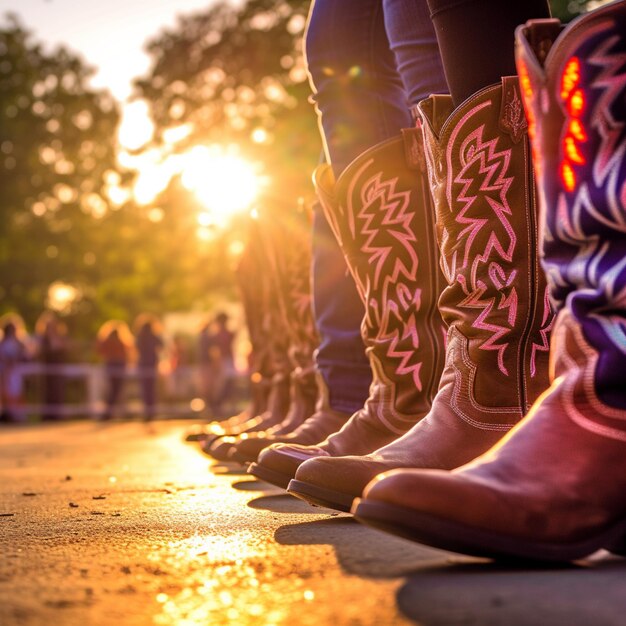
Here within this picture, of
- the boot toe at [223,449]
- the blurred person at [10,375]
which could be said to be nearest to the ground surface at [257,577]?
the boot toe at [223,449]

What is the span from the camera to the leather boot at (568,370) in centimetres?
130

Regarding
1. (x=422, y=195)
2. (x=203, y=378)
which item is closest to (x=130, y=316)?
(x=203, y=378)

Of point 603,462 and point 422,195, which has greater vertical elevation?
point 422,195

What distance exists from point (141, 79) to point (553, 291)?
584 inches

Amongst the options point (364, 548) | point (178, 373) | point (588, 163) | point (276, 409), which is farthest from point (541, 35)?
point (178, 373)

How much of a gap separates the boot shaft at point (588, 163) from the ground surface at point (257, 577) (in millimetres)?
310

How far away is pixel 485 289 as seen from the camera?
190 cm

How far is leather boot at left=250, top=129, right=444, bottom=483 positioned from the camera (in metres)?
2.32

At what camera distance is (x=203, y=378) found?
15570 mm

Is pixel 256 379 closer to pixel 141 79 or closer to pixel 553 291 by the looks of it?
pixel 553 291

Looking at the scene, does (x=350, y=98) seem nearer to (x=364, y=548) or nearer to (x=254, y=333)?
(x=364, y=548)

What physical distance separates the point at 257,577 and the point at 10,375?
13194mm

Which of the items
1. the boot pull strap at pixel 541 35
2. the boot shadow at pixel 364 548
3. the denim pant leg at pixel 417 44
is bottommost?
the boot shadow at pixel 364 548

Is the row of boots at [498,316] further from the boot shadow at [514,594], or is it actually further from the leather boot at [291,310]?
the leather boot at [291,310]
